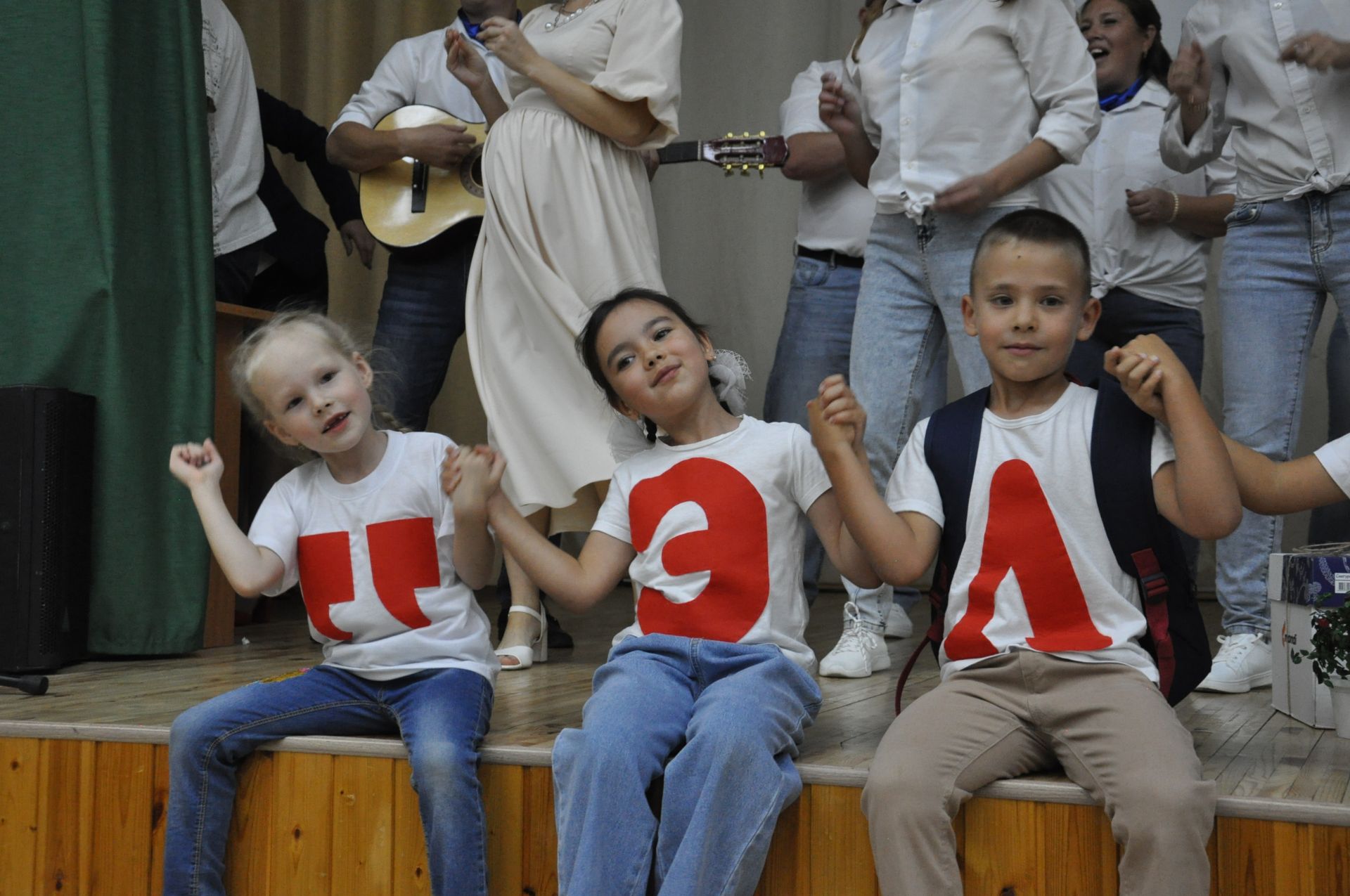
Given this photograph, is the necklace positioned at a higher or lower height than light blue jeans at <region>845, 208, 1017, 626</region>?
higher

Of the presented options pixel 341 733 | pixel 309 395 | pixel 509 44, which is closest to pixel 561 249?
pixel 509 44

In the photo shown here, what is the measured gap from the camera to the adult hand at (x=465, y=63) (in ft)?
8.33

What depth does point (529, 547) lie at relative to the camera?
1.71 metres

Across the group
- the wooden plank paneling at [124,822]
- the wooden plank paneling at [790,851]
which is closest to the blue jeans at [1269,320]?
the wooden plank paneling at [790,851]

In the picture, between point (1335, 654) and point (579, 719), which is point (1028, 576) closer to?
point (1335, 654)

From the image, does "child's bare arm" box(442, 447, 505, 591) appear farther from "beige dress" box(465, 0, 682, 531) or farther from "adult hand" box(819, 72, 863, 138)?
"adult hand" box(819, 72, 863, 138)

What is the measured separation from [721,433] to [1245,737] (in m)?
0.83

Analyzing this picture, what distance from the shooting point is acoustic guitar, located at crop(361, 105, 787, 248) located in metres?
2.88

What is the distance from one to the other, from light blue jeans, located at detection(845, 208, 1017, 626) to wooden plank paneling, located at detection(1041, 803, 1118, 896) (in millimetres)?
1033

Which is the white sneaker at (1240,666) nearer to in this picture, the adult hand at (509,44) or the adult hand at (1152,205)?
the adult hand at (1152,205)

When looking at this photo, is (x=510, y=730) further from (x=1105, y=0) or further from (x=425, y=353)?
(x=1105, y=0)

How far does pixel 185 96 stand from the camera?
2785 mm

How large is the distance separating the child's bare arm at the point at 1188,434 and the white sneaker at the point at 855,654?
37.1 inches

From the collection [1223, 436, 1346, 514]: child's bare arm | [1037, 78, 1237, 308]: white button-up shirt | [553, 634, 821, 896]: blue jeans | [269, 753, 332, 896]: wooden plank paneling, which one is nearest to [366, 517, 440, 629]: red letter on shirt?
[269, 753, 332, 896]: wooden plank paneling
